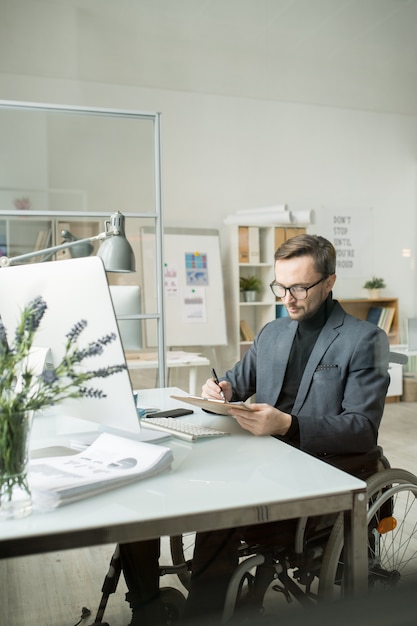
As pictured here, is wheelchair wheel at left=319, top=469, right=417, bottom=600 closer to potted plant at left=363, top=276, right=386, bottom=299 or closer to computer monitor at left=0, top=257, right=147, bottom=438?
computer monitor at left=0, top=257, right=147, bottom=438

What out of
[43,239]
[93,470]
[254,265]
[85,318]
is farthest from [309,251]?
[43,239]

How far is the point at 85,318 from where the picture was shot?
37.6 inches

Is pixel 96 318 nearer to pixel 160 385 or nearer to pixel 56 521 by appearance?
pixel 56 521

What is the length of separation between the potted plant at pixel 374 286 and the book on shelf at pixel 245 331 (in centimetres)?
64

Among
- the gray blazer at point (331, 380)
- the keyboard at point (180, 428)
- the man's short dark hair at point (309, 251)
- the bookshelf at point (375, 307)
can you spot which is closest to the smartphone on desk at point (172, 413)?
the keyboard at point (180, 428)

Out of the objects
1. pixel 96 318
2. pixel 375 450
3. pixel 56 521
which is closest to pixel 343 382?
pixel 375 450

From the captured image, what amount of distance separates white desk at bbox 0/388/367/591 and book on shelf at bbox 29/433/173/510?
0.02 meters

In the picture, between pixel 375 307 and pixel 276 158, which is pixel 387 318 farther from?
pixel 276 158

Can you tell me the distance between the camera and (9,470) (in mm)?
743

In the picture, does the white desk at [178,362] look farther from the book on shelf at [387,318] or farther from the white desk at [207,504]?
the white desk at [207,504]

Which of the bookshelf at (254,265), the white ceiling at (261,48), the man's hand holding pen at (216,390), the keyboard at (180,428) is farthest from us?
the bookshelf at (254,265)

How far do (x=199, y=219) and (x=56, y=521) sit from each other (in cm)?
244

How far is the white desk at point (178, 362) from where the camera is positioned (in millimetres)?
2660

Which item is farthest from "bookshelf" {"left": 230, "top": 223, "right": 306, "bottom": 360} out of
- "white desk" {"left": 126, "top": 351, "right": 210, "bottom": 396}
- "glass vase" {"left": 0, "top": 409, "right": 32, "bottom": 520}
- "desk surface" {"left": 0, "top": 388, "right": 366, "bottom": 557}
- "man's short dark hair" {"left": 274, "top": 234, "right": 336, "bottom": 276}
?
"glass vase" {"left": 0, "top": 409, "right": 32, "bottom": 520}
